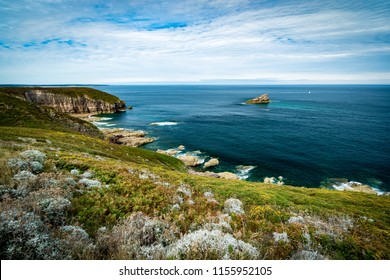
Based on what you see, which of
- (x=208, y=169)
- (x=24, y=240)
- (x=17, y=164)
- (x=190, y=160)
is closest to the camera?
(x=24, y=240)

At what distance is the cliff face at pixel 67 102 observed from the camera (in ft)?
375

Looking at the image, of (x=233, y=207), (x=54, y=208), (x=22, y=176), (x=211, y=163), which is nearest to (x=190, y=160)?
(x=211, y=163)

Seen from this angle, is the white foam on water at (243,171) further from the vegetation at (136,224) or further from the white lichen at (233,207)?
the white lichen at (233,207)

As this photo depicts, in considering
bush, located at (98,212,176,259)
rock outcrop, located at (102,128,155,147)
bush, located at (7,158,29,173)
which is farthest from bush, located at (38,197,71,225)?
rock outcrop, located at (102,128,155,147)

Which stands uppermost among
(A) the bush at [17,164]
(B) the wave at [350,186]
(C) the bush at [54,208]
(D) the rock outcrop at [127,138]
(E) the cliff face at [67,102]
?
(E) the cliff face at [67,102]

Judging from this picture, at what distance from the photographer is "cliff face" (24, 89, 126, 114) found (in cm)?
11425

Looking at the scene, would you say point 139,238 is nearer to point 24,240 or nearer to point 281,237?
point 24,240

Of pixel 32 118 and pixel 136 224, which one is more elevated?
pixel 32 118

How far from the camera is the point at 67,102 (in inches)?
4707

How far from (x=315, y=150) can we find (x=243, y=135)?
79.3 feet

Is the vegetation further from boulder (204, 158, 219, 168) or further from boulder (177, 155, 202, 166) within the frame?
boulder (177, 155, 202, 166)

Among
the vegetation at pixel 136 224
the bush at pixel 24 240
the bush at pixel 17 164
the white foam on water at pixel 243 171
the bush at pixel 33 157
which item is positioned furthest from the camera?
the white foam on water at pixel 243 171

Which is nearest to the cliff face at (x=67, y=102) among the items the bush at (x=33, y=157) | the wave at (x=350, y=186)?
the bush at (x=33, y=157)

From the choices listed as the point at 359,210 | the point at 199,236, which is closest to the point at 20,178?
the point at 199,236
